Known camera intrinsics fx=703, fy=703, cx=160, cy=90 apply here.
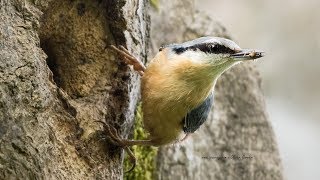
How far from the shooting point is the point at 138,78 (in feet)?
11.0

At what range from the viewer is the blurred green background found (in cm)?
666

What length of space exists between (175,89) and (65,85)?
490mm

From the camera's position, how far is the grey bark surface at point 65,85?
2594 mm

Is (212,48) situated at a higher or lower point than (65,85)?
higher

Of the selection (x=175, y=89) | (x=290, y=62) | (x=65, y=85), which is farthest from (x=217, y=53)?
(x=290, y=62)

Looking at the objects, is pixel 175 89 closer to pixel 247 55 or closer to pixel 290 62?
pixel 247 55

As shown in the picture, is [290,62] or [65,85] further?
[290,62]

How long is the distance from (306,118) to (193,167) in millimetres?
3178

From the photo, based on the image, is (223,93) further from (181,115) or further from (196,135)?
(181,115)

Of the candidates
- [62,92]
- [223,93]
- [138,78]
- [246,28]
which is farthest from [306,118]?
[62,92]

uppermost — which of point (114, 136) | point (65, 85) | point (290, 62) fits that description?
point (290, 62)

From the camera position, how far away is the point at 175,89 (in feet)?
10.2

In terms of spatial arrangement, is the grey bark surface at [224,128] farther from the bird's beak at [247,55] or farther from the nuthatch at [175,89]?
the bird's beak at [247,55]

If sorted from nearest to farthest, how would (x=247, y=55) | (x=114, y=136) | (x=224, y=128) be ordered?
(x=247, y=55)
(x=114, y=136)
(x=224, y=128)
